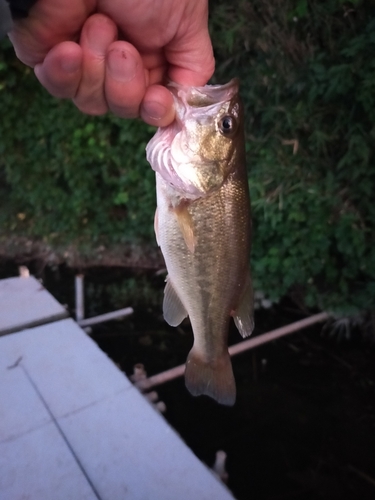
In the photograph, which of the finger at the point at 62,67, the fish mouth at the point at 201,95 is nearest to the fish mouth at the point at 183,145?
the fish mouth at the point at 201,95

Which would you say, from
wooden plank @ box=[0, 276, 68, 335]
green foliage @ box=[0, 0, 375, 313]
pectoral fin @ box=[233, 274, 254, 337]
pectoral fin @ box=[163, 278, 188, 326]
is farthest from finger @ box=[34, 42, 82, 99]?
green foliage @ box=[0, 0, 375, 313]

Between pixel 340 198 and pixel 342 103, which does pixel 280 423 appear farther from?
pixel 342 103

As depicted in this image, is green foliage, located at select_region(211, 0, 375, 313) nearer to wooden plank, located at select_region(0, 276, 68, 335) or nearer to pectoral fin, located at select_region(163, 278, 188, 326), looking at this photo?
wooden plank, located at select_region(0, 276, 68, 335)

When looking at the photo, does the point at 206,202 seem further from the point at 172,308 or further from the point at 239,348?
the point at 239,348

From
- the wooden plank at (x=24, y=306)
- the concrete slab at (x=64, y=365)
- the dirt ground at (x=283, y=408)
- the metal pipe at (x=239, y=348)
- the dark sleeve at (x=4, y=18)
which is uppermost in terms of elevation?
the dark sleeve at (x=4, y=18)

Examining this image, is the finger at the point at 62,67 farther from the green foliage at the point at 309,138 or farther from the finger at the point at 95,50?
the green foliage at the point at 309,138

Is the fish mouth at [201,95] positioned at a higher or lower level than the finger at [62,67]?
lower

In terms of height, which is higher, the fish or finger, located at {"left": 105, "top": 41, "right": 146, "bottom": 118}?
finger, located at {"left": 105, "top": 41, "right": 146, "bottom": 118}
